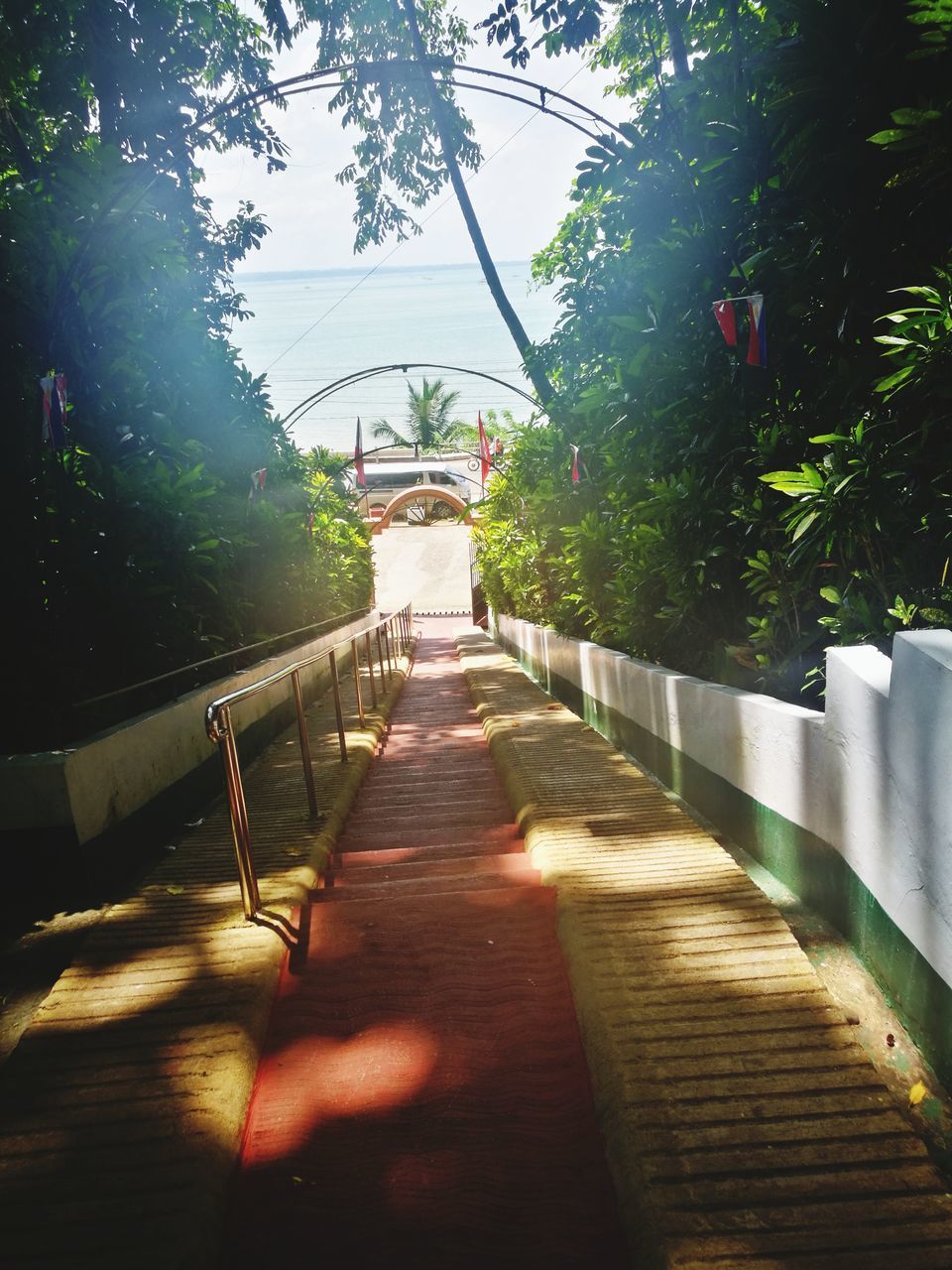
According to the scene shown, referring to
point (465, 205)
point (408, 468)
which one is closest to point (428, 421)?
point (408, 468)

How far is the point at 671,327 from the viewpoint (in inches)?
151

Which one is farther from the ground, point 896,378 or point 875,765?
point 896,378

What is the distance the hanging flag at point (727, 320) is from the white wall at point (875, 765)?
1.55 metres

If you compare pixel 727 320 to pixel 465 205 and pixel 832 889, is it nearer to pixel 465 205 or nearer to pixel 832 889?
pixel 832 889

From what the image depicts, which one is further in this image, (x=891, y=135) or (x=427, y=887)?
(x=427, y=887)

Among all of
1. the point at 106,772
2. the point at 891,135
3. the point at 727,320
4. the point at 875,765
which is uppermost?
the point at 891,135

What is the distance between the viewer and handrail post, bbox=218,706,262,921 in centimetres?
245

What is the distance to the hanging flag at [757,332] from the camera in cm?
300

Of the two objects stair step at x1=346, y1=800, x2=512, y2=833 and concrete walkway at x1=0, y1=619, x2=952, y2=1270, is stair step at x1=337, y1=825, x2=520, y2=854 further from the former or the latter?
concrete walkway at x1=0, y1=619, x2=952, y2=1270

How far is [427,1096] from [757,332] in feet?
9.59

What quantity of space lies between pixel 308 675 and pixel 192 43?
7098mm

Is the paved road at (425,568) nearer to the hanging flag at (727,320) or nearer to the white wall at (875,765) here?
the hanging flag at (727,320)

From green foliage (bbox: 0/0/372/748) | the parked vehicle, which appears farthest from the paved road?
green foliage (bbox: 0/0/372/748)

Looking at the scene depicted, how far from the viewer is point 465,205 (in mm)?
9281
